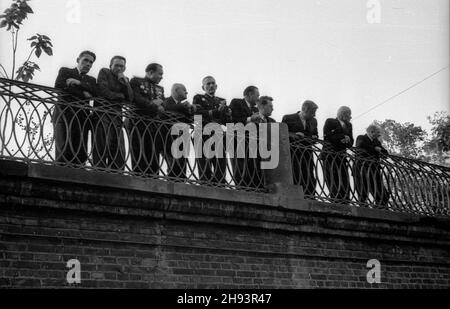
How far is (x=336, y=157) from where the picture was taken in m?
9.98

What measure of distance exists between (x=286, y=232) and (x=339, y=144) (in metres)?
1.91

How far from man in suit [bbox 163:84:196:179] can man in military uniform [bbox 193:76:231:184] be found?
0.19 m

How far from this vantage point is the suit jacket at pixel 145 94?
323 inches

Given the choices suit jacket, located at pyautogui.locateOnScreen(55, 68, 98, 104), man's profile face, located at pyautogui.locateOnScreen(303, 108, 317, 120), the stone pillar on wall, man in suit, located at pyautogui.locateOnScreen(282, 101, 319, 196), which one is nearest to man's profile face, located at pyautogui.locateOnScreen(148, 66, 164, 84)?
suit jacket, located at pyautogui.locateOnScreen(55, 68, 98, 104)

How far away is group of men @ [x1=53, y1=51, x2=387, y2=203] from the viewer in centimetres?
770

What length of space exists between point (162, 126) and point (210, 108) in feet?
3.64

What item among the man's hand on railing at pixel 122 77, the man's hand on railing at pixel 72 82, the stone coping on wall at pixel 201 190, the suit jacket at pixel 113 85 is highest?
the man's hand on railing at pixel 122 77

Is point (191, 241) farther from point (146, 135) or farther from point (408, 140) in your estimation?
point (408, 140)

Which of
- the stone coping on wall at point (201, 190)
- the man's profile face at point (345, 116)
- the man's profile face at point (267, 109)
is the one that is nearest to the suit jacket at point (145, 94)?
the stone coping on wall at point (201, 190)

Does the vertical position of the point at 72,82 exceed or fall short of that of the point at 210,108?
it falls short

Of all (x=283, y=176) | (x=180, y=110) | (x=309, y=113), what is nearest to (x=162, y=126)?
(x=180, y=110)

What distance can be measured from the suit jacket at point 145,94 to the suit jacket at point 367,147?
11.7ft

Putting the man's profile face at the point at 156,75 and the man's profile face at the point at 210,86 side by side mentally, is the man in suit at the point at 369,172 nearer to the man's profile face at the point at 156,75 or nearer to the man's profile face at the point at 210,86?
the man's profile face at the point at 210,86
